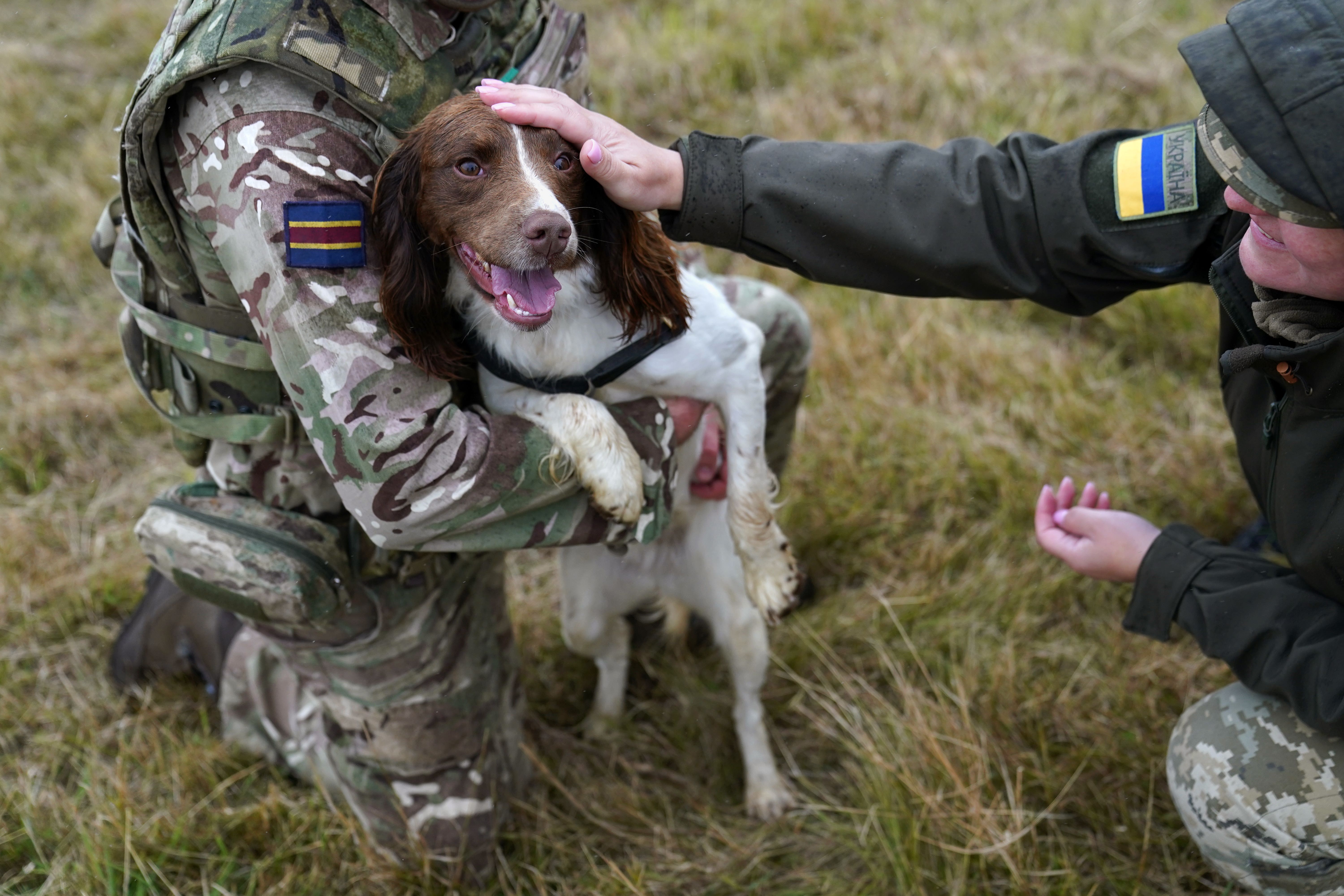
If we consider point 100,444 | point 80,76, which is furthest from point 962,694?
point 80,76

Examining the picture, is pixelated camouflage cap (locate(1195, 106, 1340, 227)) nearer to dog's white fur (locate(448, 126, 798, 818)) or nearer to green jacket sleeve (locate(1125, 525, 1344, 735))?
green jacket sleeve (locate(1125, 525, 1344, 735))

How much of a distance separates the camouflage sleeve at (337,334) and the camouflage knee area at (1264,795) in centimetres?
155

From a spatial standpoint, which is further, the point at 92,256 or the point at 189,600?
the point at 92,256

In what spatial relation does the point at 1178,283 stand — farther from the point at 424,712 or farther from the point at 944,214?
the point at 424,712

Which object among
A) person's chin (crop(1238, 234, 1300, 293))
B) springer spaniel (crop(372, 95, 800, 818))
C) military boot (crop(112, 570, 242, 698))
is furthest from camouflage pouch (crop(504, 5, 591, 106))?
military boot (crop(112, 570, 242, 698))

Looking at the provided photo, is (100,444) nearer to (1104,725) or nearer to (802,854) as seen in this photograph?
(802,854)

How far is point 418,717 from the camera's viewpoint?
9.52 feet

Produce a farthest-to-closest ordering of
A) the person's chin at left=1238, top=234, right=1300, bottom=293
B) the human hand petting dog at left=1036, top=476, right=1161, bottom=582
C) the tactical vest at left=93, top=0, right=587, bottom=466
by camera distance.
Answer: the human hand petting dog at left=1036, top=476, right=1161, bottom=582
the tactical vest at left=93, top=0, right=587, bottom=466
the person's chin at left=1238, top=234, right=1300, bottom=293

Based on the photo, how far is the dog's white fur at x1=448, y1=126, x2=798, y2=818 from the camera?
2492 millimetres

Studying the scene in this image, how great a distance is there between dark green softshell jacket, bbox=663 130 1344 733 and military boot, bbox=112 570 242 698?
199 cm

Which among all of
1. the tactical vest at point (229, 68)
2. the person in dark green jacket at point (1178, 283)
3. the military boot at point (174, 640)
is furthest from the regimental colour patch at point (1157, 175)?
the military boot at point (174, 640)

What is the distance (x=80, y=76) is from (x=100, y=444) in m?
3.63

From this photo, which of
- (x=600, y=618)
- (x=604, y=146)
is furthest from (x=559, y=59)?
(x=600, y=618)

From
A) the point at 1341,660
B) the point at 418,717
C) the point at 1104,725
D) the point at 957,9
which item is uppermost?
the point at 957,9
